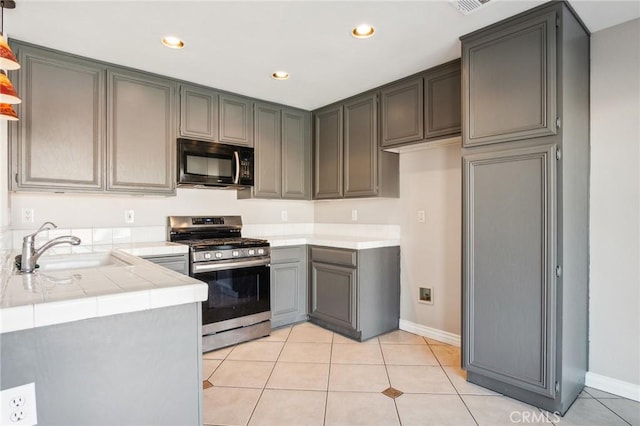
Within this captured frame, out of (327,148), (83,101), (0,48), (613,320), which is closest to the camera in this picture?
(0,48)

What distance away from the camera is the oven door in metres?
2.89

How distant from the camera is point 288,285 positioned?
3494mm

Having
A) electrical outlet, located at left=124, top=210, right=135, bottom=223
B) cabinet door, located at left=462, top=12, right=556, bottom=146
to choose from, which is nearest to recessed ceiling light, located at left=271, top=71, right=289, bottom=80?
cabinet door, located at left=462, top=12, right=556, bottom=146

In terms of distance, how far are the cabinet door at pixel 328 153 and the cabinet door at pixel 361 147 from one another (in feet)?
0.33

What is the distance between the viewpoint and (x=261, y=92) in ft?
11.1

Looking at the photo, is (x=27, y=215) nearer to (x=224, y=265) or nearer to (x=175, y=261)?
(x=175, y=261)

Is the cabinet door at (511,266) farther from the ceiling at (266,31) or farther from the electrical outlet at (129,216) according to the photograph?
the electrical outlet at (129,216)

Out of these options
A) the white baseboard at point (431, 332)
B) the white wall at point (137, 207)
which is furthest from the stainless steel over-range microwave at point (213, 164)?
the white baseboard at point (431, 332)

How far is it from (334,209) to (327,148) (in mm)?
719

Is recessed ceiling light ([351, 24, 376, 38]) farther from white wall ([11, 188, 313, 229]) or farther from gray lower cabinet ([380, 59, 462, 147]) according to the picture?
white wall ([11, 188, 313, 229])

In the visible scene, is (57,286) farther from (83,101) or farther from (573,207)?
(573,207)

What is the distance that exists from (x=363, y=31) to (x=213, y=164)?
175 cm

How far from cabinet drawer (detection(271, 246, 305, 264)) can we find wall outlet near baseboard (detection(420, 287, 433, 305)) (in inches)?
46.9

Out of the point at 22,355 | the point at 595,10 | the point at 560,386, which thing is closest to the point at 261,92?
the point at 595,10
